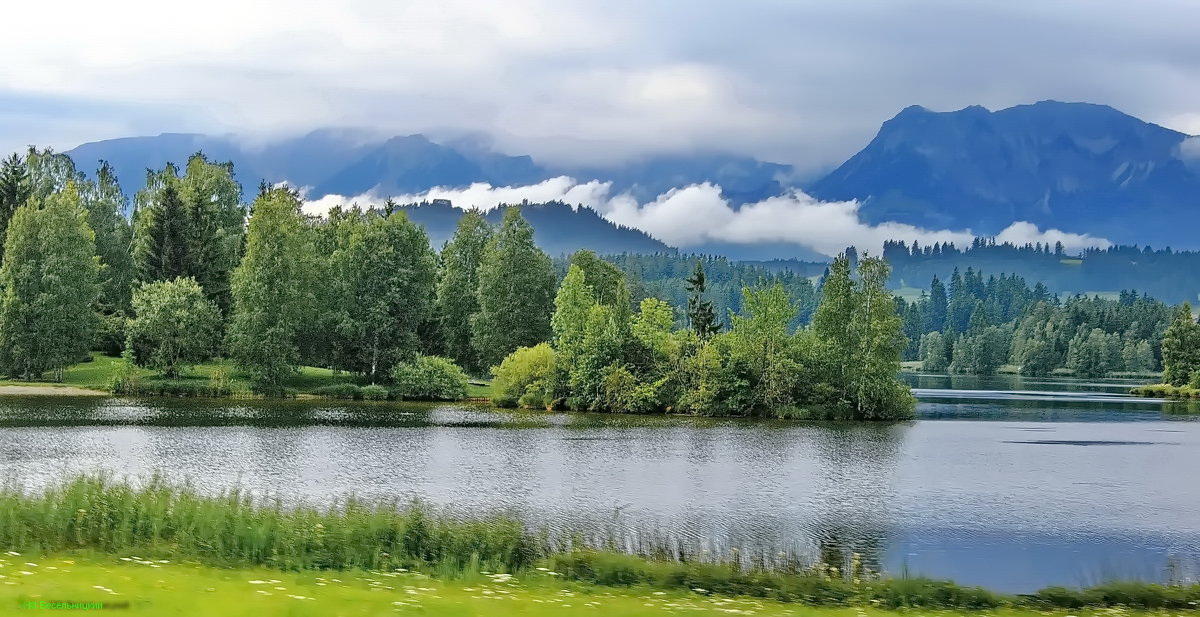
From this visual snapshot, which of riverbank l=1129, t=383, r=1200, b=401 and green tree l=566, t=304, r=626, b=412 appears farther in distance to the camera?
riverbank l=1129, t=383, r=1200, b=401

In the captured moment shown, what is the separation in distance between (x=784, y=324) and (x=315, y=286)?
48.2m

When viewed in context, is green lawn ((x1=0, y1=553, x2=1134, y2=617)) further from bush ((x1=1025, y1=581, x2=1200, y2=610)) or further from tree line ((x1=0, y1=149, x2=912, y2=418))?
tree line ((x1=0, y1=149, x2=912, y2=418))

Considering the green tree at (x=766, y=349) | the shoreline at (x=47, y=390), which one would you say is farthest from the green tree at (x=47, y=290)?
the green tree at (x=766, y=349)

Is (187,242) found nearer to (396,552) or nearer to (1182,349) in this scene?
(396,552)

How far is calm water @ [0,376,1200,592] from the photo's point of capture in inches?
1220

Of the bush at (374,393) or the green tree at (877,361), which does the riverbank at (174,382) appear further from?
the green tree at (877,361)

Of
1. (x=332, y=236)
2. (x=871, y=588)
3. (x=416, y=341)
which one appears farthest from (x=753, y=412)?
(x=871, y=588)

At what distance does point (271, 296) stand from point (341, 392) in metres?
12.3

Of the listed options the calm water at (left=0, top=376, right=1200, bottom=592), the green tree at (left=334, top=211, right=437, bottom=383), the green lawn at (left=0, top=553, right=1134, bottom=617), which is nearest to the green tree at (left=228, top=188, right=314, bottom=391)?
the green tree at (left=334, top=211, right=437, bottom=383)

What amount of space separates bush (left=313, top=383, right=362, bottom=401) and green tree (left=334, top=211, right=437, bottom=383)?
17.5 feet

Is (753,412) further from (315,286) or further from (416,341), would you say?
(315,286)

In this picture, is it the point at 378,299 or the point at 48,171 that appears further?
the point at 48,171

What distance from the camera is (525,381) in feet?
298

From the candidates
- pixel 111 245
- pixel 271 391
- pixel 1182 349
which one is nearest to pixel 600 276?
pixel 271 391
